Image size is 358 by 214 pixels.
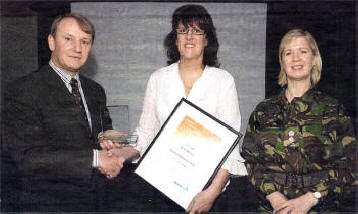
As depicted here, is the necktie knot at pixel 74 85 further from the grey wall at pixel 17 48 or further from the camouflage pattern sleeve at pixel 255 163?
the camouflage pattern sleeve at pixel 255 163

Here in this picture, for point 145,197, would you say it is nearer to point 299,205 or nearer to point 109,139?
point 109,139

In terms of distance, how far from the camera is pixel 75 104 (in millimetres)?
1038

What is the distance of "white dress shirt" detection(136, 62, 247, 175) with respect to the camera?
1.05 meters

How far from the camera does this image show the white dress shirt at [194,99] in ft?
3.45

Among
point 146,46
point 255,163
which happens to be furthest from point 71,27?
point 255,163

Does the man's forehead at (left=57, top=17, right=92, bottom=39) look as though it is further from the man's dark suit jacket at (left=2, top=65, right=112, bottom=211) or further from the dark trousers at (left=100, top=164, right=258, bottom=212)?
the dark trousers at (left=100, top=164, right=258, bottom=212)

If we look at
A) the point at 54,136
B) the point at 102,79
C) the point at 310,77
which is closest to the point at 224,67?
the point at 310,77

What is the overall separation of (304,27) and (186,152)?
613mm

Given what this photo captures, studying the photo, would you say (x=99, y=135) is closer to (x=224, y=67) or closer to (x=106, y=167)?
(x=106, y=167)

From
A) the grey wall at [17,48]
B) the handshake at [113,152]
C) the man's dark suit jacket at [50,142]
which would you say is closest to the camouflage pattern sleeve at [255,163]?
the handshake at [113,152]

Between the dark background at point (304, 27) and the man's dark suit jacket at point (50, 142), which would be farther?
the dark background at point (304, 27)

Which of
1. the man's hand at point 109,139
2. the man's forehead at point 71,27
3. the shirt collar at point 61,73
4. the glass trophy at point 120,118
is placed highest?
the man's forehead at point 71,27

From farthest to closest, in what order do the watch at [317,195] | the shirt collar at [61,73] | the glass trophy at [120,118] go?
the glass trophy at [120,118] < the shirt collar at [61,73] < the watch at [317,195]

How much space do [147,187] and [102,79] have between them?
0.43 metres
